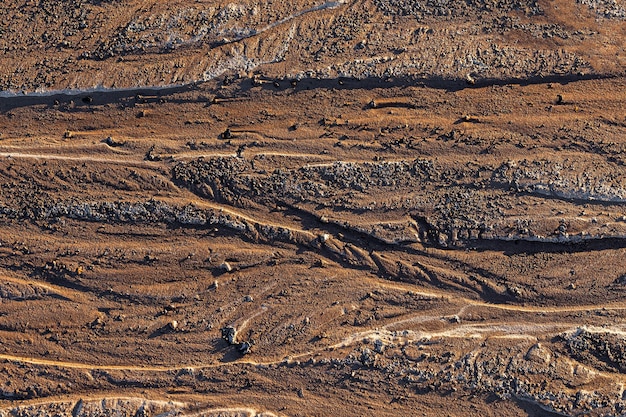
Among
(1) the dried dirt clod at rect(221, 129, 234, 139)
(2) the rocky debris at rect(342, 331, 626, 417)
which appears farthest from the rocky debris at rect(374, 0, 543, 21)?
(2) the rocky debris at rect(342, 331, 626, 417)

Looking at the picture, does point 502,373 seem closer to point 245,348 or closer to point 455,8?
point 245,348

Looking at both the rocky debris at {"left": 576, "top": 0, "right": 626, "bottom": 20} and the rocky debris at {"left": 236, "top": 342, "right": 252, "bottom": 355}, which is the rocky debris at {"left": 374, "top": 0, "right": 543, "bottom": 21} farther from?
the rocky debris at {"left": 236, "top": 342, "right": 252, "bottom": 355}

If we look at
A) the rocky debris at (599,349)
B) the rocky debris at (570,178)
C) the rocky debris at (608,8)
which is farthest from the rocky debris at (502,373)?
the rocky debris at (608,8)

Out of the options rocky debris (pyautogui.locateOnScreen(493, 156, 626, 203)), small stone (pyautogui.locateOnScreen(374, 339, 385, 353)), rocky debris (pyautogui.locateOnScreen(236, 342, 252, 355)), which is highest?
rocky debris (pyautogui.locateOnScreen(493, 156, 626, 203))

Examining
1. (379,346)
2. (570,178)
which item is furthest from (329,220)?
(570,178)

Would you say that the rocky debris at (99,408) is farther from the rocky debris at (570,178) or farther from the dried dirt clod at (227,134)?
the rocky debris at (570,178)

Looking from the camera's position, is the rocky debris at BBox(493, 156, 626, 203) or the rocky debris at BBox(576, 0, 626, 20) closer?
the rocky debris at BBox(493, 156, 626, 203)

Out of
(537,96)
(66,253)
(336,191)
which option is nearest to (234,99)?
(336,191)

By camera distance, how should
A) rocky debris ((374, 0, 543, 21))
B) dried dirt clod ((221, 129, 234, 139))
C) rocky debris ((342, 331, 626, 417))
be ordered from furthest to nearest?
rocky debris ((374, 0, 543, 21))
dried dirt clod ((221, 129, 234, 139))
rocky debris ((342, 331, 626, 417))

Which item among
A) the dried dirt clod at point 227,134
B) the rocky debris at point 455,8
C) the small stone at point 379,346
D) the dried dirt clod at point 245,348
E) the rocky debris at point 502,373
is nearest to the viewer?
the rocky debris at point 502,373

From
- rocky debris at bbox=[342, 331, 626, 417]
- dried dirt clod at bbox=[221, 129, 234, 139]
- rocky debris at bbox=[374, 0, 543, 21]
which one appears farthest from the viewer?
rocky debris at bbox=[374, 0, 543, 21]
